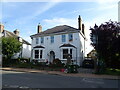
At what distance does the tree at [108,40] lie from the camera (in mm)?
21284

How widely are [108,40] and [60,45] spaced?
10.7 meters

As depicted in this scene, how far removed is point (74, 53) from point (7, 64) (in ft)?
40.8

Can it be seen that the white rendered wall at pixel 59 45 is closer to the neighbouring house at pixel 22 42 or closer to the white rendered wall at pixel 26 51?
the neighbouring house at pixel 22 42

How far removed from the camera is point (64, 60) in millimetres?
28578

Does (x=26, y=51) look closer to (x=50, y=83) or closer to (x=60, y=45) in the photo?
(x=60, y=45)

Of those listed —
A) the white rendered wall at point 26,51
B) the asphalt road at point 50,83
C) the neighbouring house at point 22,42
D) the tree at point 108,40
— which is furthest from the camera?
the white rendered wall at point 26,51

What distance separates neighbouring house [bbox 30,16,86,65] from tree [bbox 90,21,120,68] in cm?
547

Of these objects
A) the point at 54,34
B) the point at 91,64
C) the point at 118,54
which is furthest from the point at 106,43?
the point at 54,34

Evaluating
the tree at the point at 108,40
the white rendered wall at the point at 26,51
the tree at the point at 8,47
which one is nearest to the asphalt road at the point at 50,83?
the tree at the point at 108,40

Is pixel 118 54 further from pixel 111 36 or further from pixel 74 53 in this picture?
pixel 74 53

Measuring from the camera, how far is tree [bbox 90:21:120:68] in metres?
21.3

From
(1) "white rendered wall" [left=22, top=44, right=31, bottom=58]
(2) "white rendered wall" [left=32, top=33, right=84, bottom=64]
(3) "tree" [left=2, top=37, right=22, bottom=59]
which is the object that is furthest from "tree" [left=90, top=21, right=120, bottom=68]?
(1) "white rendered wall" [left=22, top=44, right=31, bottom=58]

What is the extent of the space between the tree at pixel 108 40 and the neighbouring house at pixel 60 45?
5.47 m

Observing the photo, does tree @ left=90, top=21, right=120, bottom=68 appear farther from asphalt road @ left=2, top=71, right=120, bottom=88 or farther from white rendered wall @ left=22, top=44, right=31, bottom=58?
white rendered wall @ left=22, top=44, right=31, bottom=58
